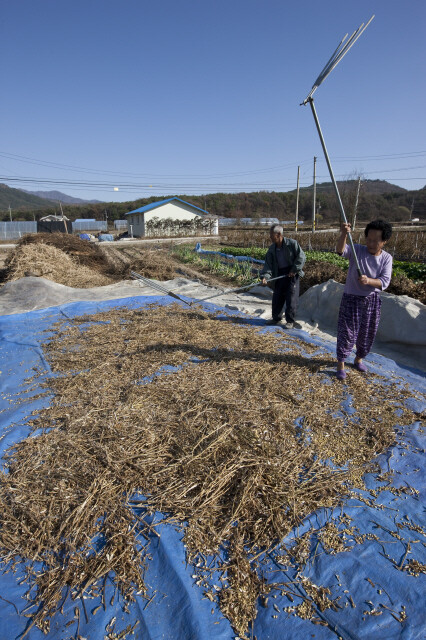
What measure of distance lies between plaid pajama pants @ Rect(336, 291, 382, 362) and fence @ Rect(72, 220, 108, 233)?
45383 millimetres

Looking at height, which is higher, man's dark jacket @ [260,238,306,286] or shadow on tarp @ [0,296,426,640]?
man's dark jacket @ [260,238,306,286]

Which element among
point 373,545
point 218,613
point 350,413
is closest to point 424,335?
point 350,413

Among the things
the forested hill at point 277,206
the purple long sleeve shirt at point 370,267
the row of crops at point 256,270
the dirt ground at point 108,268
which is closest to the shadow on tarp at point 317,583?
the purple long sleeve shirt at point 370,267

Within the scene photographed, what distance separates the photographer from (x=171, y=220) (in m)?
33.7

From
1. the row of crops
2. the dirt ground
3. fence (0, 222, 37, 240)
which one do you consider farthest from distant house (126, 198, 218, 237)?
the dirt ground

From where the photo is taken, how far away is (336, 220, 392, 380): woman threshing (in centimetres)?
280

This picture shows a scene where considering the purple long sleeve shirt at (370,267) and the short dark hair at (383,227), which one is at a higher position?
the short dark hair at (383,227)

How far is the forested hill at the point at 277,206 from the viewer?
160 ft

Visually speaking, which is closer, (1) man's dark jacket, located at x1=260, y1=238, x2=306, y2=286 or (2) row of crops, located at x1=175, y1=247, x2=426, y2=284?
(1) man's dark jacket, located at x1=260, y1=238, x2=306, y2=286

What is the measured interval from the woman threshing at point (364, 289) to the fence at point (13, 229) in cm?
3867

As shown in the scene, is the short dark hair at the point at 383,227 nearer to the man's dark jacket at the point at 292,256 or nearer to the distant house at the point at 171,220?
the man's dark jacket at the point at 292,256

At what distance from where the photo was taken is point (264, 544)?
5.03 ft

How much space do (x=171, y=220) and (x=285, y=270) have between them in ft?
101

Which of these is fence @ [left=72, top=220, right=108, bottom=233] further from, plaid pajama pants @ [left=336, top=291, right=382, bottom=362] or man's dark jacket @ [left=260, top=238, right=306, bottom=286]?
plaid pajama pants @ [left=336, top=291, right=382, bottom=362]
